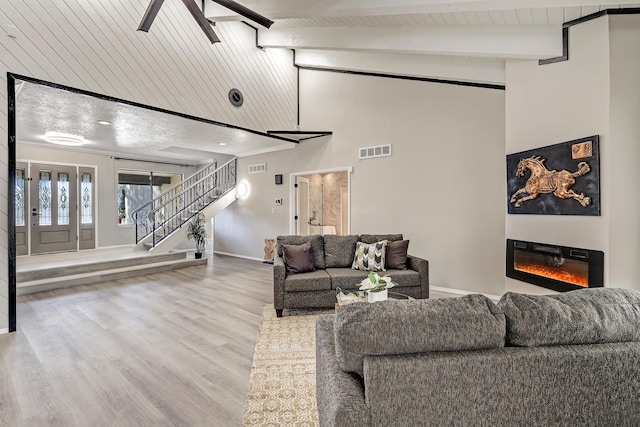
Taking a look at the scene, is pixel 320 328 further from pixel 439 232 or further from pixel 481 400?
pixel 439 232

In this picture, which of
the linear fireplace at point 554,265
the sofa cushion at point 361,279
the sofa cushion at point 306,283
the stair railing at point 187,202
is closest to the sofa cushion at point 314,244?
the sofa cushion at point 361,279

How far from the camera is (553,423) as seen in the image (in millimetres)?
1194

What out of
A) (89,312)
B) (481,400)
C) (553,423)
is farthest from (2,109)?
(553,423)

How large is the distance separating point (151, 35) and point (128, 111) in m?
1.14

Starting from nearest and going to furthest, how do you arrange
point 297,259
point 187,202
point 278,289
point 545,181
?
1. point 545,181
2. point 278,289
3. point 297,259
4. point 187,202

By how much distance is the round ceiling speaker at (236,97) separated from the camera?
550 cm

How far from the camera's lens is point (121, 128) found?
18.6ft

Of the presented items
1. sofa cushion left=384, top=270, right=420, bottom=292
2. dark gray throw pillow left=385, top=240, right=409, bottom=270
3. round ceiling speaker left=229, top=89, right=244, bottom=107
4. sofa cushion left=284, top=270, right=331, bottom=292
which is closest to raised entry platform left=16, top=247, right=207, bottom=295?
round ceiling speaker left=229, top=89, right=244, bottom=107

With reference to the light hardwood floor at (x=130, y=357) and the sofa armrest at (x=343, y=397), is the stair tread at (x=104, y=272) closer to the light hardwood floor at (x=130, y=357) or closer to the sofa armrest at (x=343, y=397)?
the light hardwood floor at (x=130, y=357)

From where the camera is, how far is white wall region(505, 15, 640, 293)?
2.96 m

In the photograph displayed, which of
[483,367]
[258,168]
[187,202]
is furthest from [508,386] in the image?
[187,202]

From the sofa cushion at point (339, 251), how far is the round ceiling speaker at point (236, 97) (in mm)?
3046

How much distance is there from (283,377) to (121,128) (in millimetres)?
5477

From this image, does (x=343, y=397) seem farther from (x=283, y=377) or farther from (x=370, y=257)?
(x=370, y=257)
